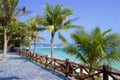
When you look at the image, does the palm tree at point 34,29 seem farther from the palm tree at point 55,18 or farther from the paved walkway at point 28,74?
the paved walkway at point 28,74

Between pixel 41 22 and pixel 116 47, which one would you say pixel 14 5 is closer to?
pixel 41 22

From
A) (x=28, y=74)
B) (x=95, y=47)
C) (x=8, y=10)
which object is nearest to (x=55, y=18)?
(x=8, y=10)

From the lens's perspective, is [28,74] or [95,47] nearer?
[95,47]

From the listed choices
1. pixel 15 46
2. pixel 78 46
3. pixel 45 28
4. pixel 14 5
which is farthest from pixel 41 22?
pixel 15 46

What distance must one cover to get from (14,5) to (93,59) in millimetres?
13898

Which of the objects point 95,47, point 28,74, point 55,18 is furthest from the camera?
point 55,18

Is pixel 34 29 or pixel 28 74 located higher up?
pixel 34 29

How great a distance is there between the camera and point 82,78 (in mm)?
10875

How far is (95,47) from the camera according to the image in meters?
10.4

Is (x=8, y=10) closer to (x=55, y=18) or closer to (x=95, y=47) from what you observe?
(x=55, y=18)

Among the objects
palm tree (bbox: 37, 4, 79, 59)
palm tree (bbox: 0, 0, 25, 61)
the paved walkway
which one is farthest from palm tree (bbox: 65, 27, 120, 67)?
palm tree (bbox: 0, 0, 25, 61)

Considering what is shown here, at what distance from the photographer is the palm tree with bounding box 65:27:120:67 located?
33.8ft

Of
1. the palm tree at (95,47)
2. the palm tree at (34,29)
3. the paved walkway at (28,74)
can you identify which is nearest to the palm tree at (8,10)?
the palm tree at (34,29)

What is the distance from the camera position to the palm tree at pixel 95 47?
10.3m
